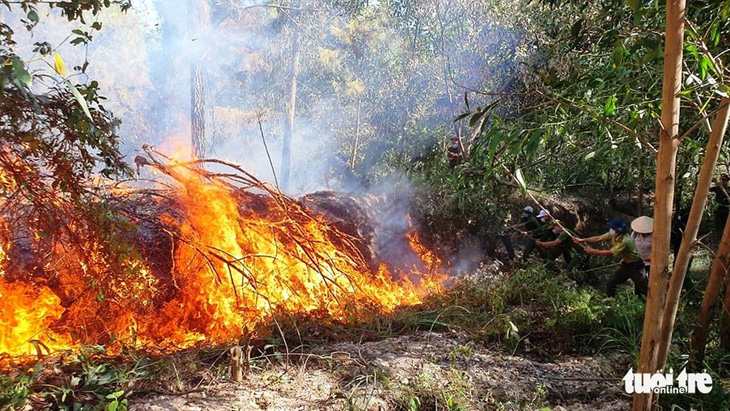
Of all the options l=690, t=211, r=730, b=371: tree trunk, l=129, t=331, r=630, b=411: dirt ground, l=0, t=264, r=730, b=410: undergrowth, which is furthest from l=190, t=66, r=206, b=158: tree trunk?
l=690, t=211, r=730, b=371: tree trunk

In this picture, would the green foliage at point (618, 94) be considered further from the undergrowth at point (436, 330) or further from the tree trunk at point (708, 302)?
the undergrowth at point (436, 330)

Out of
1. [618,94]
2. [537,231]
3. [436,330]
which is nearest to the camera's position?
[618,94]

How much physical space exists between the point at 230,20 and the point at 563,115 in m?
16.3

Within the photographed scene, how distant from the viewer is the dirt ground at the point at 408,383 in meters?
3.16

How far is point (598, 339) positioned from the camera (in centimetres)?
459

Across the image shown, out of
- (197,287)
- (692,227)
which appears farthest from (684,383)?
(197,287)

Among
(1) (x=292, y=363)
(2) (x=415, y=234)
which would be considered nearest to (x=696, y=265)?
(2) (x=415, y=234)

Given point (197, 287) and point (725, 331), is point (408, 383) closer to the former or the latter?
point (725, 331)

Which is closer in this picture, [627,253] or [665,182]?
[665,182]

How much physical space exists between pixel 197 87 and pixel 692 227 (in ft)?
37.3

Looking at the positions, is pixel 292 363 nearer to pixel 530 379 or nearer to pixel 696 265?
pixel 530 379

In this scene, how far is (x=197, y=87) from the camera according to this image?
11336mm

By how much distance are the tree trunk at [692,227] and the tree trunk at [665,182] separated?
0.07m

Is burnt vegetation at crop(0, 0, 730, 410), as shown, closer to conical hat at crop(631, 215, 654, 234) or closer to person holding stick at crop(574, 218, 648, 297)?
person holding stick at crop(574, 218, 648, 297)
